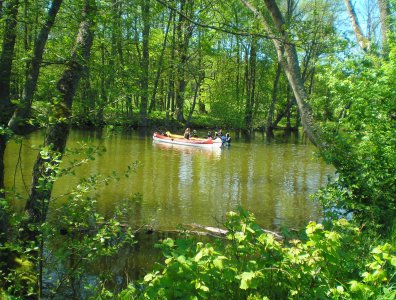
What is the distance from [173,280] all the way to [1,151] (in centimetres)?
322

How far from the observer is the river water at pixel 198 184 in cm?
921

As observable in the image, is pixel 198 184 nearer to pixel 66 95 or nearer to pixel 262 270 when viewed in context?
pixel 66 95

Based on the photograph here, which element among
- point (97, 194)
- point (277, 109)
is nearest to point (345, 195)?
point (97, 194)

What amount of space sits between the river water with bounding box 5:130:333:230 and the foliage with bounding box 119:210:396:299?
2.05 m

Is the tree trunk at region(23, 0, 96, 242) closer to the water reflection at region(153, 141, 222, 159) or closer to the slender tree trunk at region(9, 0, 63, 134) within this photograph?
the slender tree trunk at region(9, 0, 63, 134)

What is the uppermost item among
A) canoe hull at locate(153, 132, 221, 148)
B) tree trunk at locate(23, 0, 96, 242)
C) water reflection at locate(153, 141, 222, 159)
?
tree trunk at locate(23, 0, 96, 242)

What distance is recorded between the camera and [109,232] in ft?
13.5

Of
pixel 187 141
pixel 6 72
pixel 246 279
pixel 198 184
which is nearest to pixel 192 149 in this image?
pixel 187 141

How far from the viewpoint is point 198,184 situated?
42.8ft

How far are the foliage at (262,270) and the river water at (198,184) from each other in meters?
2.05

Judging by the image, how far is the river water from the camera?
9.21m

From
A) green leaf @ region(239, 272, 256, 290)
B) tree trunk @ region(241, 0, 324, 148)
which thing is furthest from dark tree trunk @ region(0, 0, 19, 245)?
tree trunk @ region(241, 0, 324, 148)

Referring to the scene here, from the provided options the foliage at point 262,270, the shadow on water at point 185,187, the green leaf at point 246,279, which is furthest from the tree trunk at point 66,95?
the green leaf at point 246,279

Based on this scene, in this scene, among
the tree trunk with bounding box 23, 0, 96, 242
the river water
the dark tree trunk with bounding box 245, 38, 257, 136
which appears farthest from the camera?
the dark tree trunk with bounding box 245, 38, 257, 136
